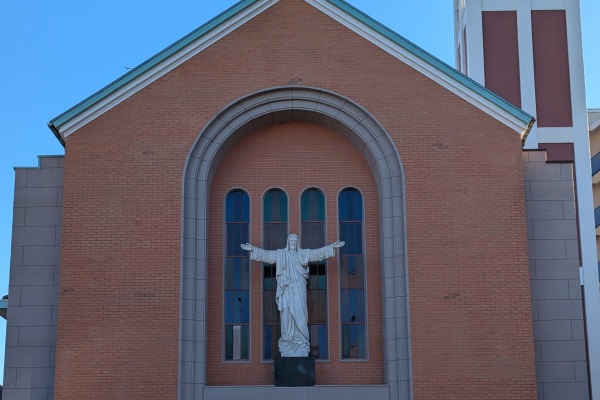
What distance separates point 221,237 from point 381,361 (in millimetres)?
4403

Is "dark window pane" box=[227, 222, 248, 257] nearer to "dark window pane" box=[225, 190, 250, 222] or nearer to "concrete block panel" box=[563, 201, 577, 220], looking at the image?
"dark window pane" box=[225, 190, 250, 222]

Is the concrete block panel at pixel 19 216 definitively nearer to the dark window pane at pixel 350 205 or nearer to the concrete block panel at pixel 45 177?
the concrete block panel at pixel 45 177

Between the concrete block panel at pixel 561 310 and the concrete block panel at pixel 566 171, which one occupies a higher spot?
the concrete block panel at pixel 566 171

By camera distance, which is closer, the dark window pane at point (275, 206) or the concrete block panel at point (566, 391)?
the concrete block panel at point (566, 391)

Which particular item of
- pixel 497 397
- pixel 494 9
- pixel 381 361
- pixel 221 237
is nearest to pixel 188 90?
pixel 221 237

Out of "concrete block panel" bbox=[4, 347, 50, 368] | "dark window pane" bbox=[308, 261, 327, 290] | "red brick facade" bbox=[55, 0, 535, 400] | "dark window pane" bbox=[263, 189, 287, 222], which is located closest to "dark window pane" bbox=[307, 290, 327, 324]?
"dark window pane" bbox=[308, 261, 327, 290]

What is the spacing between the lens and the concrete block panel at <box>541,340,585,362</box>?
2198 cm

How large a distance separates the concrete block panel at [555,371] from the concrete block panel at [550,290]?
1426 mm

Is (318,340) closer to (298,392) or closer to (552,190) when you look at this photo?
(298,392)

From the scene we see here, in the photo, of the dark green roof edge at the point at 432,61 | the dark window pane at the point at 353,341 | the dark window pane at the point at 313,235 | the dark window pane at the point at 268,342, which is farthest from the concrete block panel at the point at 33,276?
the dark green roof edge at the point at 432,61

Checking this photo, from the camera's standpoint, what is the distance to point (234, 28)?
75.8 feet

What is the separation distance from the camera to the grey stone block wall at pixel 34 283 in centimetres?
2178

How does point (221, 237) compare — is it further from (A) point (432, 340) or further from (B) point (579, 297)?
(B) point (579, 297)

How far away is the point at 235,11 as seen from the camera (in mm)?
23016
